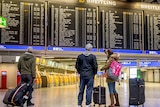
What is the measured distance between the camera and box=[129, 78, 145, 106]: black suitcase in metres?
7.65

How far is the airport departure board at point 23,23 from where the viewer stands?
842 centimetres

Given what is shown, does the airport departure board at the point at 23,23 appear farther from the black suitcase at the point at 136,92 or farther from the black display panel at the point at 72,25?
the black suitcase at the point at 136,92

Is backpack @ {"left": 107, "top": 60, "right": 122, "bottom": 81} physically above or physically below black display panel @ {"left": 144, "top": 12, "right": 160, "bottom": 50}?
below

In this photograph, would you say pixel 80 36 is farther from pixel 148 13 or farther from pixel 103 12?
pixel 148 13

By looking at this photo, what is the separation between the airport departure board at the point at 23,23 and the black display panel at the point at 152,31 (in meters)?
3.62

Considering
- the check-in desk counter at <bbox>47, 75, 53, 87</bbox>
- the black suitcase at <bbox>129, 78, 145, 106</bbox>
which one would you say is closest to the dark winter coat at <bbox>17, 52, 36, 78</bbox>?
the black suitcase at <bbox>129, 78, 145, 106</bbox>

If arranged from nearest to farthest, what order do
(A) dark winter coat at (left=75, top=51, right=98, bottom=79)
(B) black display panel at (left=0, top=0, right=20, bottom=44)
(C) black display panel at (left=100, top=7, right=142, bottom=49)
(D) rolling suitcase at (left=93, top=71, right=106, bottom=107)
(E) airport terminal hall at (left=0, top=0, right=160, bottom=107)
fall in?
1. (A) dark winter coat at (left=75, top=51, right=98, bottom=79)
2. (E) airport terminal hall at (left=0, top=0, right=160, bottom=107)
3. (D) rolling suitcase at (left=93, top=71, right=106, bottom=107)
4. (B) black display panel at (left=0, top=0, right=20, bottom=44)
5. (C) black display panel at (left=100, top=7, right=142, bottom=49)

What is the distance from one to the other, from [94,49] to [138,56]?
1.49 metres

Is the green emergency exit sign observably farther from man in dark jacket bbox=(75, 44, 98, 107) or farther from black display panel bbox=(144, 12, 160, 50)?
black display panel bbox=(144, 12, 160, 50)

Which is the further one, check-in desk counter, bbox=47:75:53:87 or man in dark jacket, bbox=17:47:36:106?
Result: check-in desk counter, bbox=47:75:53:87

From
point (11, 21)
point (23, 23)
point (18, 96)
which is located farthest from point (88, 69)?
point (11, 21)

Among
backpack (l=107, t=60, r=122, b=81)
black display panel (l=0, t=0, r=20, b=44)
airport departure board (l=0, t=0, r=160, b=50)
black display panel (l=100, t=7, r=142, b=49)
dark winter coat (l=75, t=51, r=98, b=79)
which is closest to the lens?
dark winter coat (l=75, t=51, r=98, b=79)

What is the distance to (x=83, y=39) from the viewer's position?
923 cm

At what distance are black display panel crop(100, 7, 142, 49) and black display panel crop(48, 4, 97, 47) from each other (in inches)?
13.7
